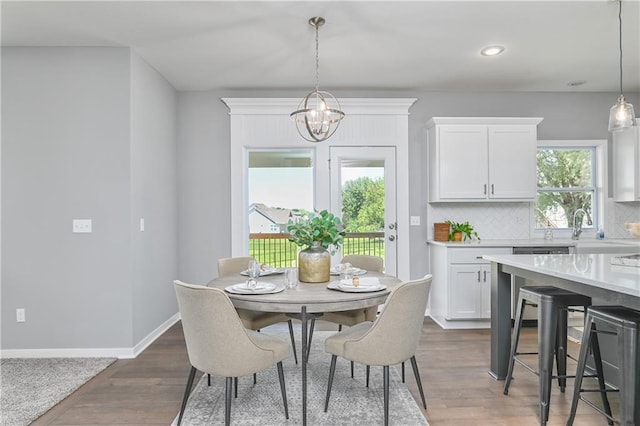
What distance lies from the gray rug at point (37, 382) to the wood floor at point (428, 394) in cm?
8

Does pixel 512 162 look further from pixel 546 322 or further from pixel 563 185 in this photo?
pixel 546 322

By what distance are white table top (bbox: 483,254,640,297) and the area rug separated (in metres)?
1.12

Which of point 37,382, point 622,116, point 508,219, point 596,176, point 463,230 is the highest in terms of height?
point 622,116

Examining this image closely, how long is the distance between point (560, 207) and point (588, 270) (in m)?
2.96

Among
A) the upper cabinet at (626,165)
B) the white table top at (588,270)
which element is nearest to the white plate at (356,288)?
the white table top at (588,270)

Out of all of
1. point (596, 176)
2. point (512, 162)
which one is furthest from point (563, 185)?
point (512, 162)

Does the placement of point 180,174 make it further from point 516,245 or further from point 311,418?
point 516,245

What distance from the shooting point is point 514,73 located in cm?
404

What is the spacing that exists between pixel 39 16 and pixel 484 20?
3.31m

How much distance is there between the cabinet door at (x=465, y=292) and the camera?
13.1ft

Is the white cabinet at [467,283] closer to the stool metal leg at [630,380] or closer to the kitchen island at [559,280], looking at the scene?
the kitchen island at [559,280]

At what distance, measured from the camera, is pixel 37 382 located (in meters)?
2.79

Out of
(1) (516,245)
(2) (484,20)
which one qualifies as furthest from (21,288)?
(1) (516,245)

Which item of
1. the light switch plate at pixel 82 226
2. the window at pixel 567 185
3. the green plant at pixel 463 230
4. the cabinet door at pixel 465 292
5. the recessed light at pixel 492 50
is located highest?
the recessed light at pixel 492 50
